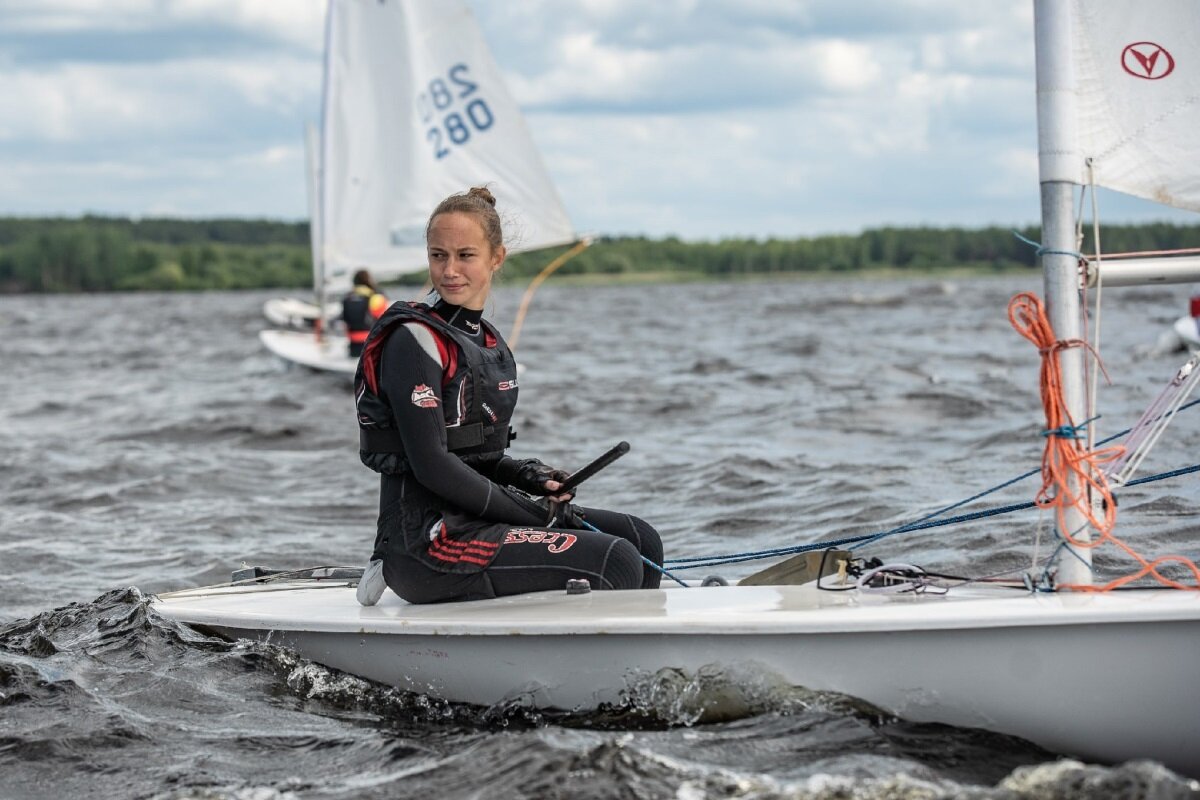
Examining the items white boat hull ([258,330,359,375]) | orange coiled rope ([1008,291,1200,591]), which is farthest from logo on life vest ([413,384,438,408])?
white boat hull ([258,330,359,375])

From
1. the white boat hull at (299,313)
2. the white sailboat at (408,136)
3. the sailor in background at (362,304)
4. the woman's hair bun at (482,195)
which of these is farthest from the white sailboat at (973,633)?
the white boat hull at (299,313)

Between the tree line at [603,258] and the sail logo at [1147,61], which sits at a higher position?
the tree line at [603,258]

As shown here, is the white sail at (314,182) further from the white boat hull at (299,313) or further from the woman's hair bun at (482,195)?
the woman's hair bun at (482,195)

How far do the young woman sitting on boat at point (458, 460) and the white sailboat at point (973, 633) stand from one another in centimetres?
10

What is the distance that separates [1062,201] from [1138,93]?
35 cm

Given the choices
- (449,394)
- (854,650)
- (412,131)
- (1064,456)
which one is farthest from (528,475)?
(412,131)

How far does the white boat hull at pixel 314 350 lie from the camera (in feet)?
51.0

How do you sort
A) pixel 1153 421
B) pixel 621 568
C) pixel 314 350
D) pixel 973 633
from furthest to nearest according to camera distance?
pixel 314 350
pixel 621 568
pixel 1153 421
pixel 973 633

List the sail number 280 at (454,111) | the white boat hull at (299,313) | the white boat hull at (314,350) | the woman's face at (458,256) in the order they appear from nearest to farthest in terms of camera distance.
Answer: the woman's face at (458,256), the sail number 280 at (454,111), the white boat hull at (314,350), the white boat hull at (299,313)

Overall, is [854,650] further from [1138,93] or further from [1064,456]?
[1138,93]

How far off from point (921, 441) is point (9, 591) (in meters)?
6.07

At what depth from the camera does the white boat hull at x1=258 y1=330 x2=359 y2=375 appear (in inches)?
612

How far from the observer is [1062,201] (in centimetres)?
319

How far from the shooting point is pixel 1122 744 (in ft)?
9.85
